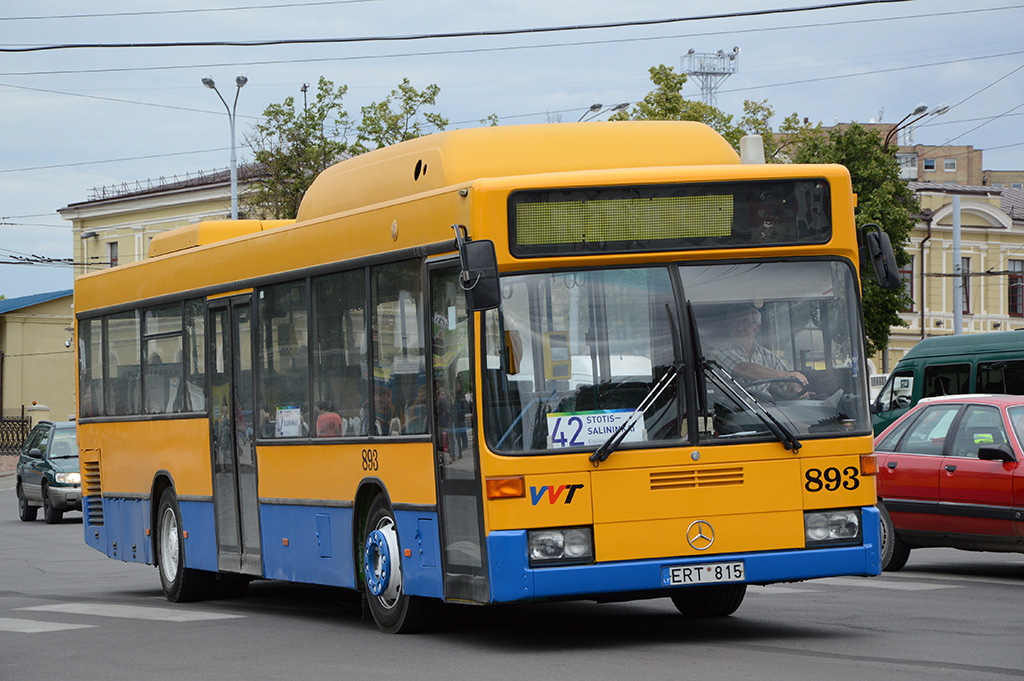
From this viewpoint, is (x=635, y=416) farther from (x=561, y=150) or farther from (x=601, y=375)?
(x=561, y=150)

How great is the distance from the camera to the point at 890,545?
15266 millimetres

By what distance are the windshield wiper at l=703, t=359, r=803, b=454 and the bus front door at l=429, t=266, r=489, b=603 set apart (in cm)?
145

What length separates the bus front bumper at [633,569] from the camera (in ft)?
30.9

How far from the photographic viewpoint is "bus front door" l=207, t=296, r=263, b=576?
13.4m

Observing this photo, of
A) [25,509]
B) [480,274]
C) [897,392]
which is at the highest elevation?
[480,274]

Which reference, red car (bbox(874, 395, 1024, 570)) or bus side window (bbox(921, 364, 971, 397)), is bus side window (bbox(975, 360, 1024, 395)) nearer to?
bus side window (bbox(921, 364, 971, 397))

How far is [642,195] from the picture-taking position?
9945 mm

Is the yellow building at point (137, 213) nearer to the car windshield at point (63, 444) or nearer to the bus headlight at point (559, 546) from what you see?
the car windshield at point (63, 444)

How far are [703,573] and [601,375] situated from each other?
4.25 feet

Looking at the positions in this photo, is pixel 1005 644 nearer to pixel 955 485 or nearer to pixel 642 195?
pixel 642 195

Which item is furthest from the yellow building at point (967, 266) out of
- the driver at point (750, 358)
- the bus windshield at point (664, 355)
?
the driver at point (750, 358)

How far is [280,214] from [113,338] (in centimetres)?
3209

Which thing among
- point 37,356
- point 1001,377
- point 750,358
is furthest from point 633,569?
point 37,356

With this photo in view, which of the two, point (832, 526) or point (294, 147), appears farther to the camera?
point (294, 147)
